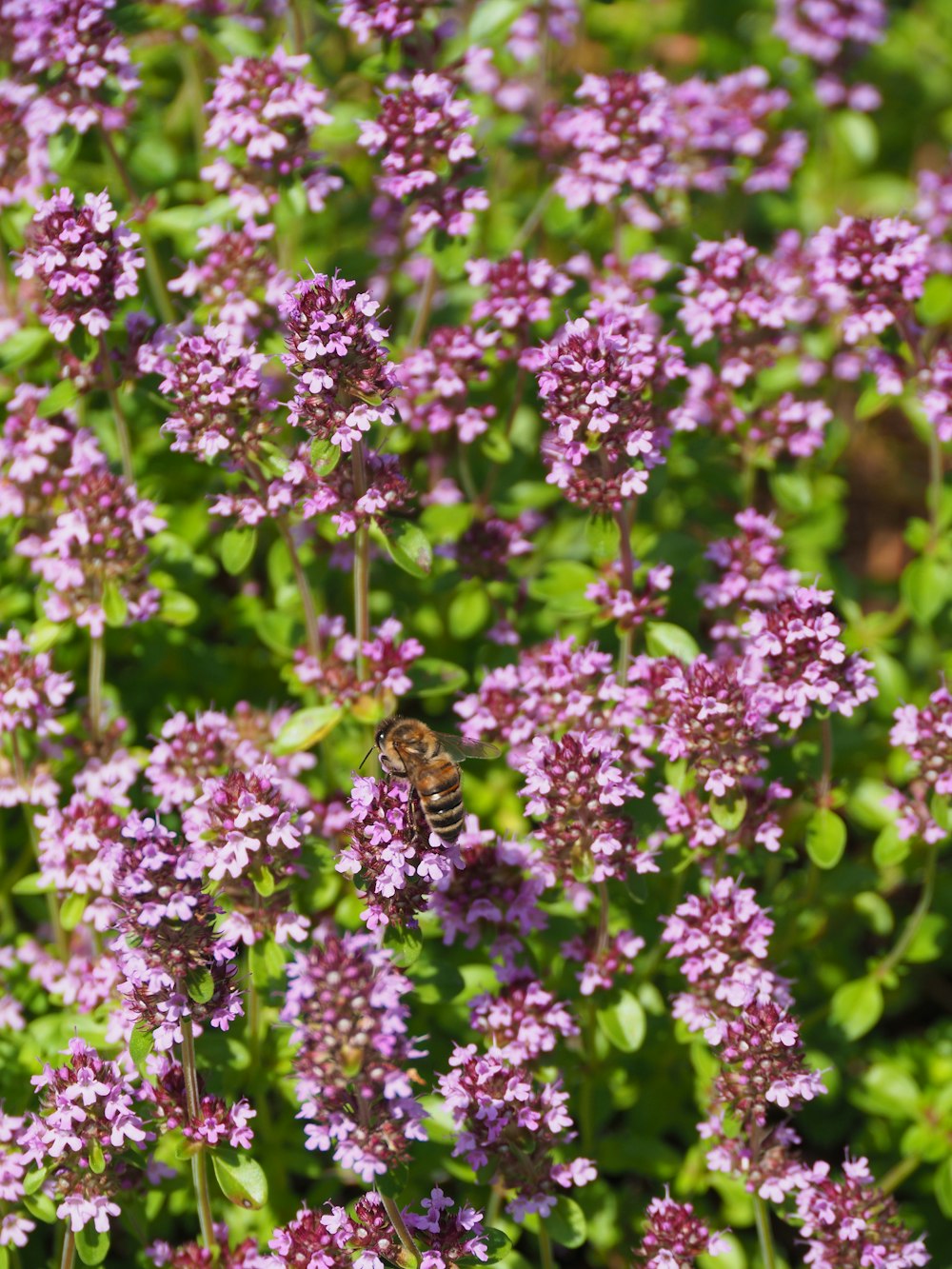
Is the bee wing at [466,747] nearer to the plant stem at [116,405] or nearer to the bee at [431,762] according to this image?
the bee at [431,762]

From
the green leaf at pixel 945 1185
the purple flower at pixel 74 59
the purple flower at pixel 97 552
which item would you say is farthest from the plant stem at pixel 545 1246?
the purple flower at pixel 74 59

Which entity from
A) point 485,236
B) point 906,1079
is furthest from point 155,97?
point 906,1079

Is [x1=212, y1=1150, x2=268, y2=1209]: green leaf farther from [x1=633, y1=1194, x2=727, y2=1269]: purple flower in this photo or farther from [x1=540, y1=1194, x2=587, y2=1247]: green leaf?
[x1=633, y1=1194, x2=727, y2=1269]: purple flower

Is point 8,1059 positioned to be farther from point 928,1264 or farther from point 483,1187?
point 928,1264

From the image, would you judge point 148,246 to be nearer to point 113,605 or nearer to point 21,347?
point 21,347

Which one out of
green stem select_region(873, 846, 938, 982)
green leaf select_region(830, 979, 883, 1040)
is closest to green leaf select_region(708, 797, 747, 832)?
green stem select_region(873, 846, 938, 982)

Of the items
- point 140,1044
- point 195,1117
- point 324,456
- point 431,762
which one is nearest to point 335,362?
point 324,456
